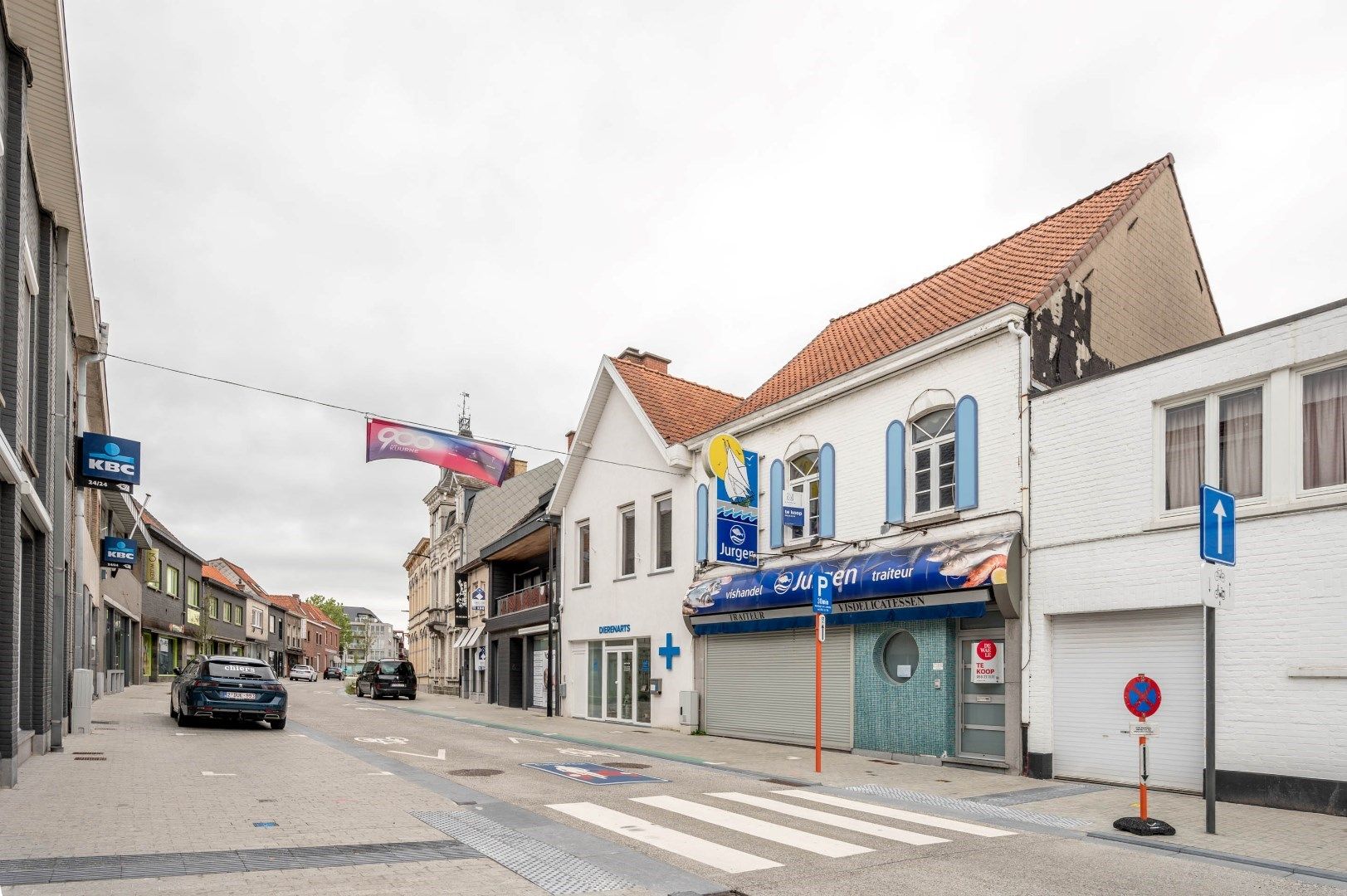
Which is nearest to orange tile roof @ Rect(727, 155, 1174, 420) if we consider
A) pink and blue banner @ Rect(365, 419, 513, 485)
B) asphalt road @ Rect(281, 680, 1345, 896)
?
pink and blue banner @ Rect(365, 419, 513, 485)

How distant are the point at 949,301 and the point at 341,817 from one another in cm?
1254

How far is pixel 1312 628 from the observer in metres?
10.6

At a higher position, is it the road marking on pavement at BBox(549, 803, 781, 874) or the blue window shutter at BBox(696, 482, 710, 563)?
the blue window shutter at BBox(696, 482, 710, 563)

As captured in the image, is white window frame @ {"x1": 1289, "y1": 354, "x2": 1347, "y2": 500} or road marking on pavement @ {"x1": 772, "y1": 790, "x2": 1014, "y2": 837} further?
white window frame @ {"x1": 1289, "y1": 354, "x2": 1347, "y2": 500}

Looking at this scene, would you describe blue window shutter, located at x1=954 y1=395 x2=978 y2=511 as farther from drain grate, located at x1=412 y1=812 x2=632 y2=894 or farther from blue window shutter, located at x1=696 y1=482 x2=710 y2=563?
drain grate, located at x1=412 y1=812 x2=632 y2=894

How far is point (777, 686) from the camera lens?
1822 cm

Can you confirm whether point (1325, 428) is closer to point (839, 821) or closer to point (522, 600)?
point (839, 821)

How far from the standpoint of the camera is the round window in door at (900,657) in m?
15.5

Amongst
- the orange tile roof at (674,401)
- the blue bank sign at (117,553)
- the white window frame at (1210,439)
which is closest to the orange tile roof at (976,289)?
the orange tile roof at (674,401)

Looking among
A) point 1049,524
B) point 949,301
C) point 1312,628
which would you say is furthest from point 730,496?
point 1312,628

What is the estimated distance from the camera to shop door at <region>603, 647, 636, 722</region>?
2338 cm

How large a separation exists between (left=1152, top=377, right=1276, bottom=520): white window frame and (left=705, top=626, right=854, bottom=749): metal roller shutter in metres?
5.96

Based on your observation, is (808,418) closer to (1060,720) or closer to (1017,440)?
(1017,440)

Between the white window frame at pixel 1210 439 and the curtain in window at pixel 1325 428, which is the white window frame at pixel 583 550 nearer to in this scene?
the white window frame at pixel 1210 439
